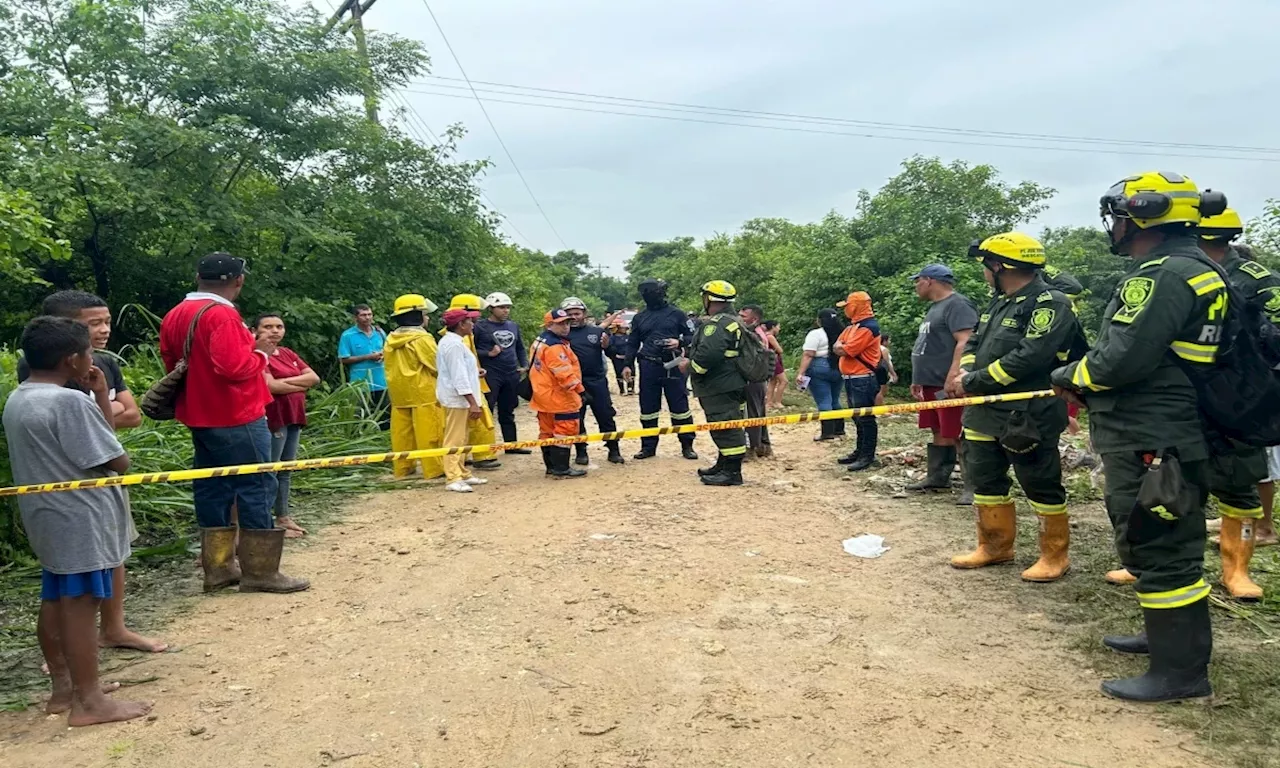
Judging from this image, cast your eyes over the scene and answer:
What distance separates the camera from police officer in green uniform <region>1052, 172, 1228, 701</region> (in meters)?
3.11

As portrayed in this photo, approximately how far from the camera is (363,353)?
30.2 ft

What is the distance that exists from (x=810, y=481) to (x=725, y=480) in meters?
0.85

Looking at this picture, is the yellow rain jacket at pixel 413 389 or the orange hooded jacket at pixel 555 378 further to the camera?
the orange hooded jacket at pixel 555 378

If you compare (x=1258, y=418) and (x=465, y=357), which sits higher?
(x=465, y=357)

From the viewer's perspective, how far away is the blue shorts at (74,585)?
3.17 metres

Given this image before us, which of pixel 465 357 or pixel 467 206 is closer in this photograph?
pixel 465 357

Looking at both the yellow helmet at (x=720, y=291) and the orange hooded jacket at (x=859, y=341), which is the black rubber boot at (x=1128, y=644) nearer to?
the yellow helmet at (x=720, y=291)

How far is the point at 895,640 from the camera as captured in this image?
3.80 meters

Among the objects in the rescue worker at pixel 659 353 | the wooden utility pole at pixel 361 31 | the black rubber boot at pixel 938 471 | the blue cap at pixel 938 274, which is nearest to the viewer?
the blue cap at pixel 938 274

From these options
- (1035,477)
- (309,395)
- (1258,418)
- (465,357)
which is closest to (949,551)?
(1035,477)

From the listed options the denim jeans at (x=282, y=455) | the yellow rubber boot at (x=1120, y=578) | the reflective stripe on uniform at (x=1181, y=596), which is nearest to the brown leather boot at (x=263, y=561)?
the denim jeans at (x=282, y=455)

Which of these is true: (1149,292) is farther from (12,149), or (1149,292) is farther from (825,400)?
(12,149)

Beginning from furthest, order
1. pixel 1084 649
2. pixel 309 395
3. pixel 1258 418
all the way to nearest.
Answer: pixel 309 395
pixel 1084 649
pixel 1258 418

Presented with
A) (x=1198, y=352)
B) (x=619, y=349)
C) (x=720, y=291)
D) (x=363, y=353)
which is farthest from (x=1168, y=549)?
(x=619, y=349)
